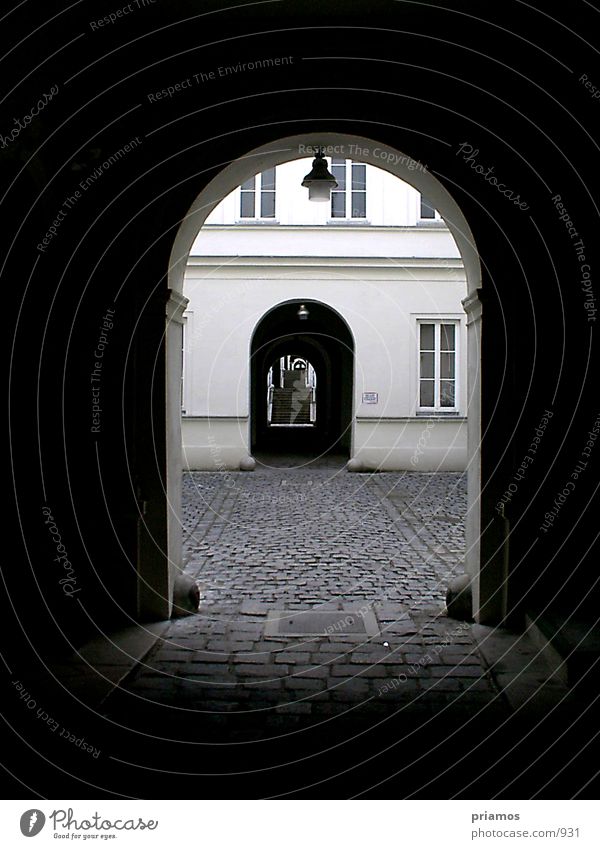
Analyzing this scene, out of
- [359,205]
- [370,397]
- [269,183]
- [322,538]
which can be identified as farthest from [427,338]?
[322,538]

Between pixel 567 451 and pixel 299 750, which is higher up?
pixel 567 451

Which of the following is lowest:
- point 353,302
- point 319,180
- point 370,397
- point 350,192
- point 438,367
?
point 370,397

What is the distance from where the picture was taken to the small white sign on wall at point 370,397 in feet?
57.0

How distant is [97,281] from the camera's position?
5.90 meters

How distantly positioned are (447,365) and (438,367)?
0.66 feet

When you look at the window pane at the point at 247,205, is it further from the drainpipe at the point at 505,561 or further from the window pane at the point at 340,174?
the drainpipe at the point at 505,561

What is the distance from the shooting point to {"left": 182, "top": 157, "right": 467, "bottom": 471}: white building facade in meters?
17.2

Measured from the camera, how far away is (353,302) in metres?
17.6

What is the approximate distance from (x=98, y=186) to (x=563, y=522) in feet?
13.2

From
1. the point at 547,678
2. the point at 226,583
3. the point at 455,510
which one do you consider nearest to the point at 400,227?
the point at 455,510

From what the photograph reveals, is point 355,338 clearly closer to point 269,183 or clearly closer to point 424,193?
point 269,183

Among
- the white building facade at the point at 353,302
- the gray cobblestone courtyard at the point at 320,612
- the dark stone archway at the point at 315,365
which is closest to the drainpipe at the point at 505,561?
the gray cobblestone courtyard at the point at 320,612

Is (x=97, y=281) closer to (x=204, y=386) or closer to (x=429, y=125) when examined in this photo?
(x=429, y=125)

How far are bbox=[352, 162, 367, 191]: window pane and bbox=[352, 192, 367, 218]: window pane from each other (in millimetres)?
157
